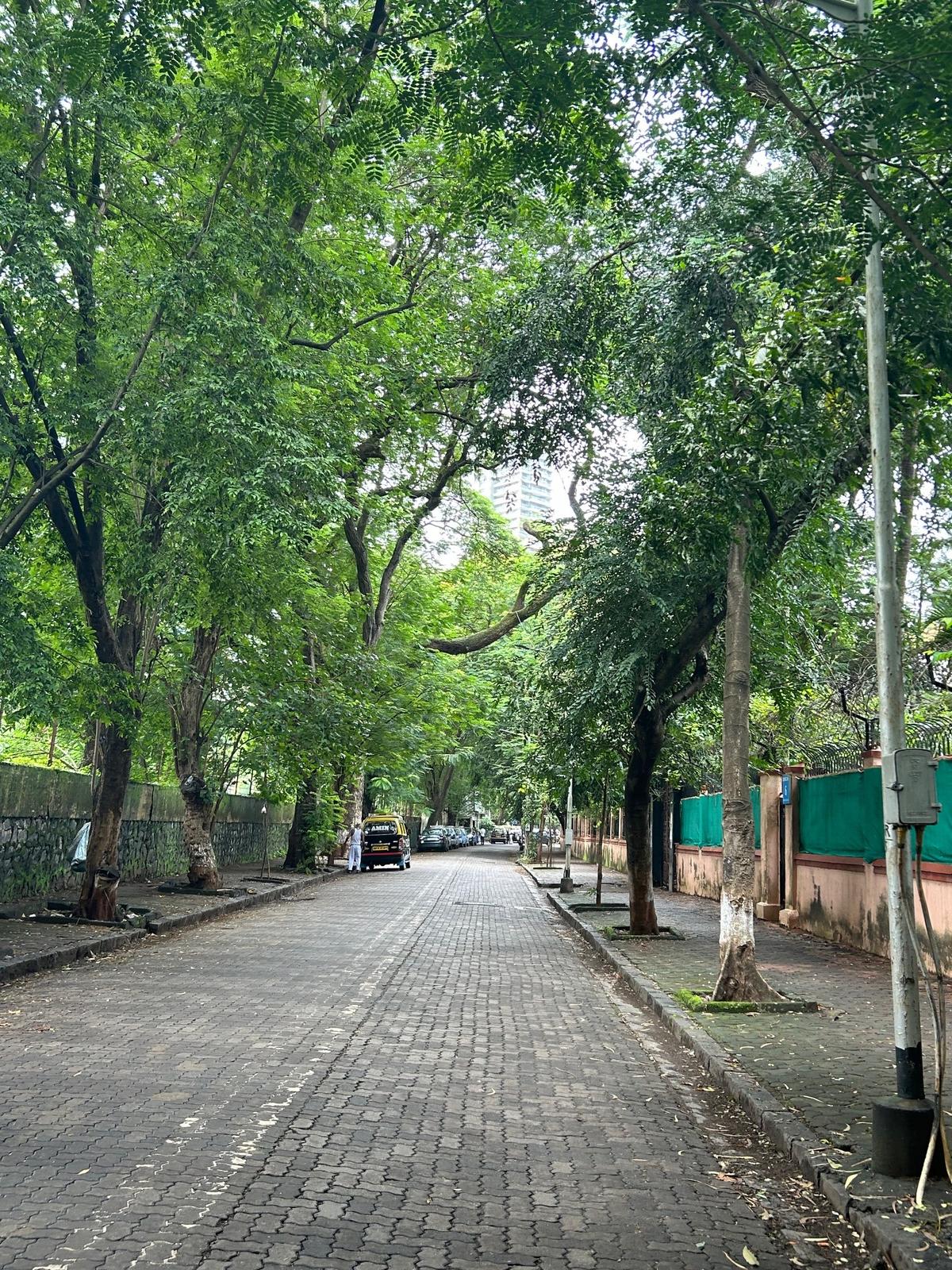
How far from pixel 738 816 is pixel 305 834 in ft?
78.9

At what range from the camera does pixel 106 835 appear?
16.3 meters

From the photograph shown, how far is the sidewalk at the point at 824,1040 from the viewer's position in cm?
527

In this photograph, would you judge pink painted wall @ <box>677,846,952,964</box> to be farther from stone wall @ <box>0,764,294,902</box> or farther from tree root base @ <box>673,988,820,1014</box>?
stone wall @ <box>0,764,294,902</box>

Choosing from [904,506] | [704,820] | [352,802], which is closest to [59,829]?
[704,820]

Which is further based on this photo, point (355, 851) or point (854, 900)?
point (355, 851)

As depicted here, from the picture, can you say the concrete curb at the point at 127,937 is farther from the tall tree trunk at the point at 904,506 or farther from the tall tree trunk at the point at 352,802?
the tall tree trunk at the point at 352,802

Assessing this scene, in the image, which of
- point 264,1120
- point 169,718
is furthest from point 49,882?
point 264,1120

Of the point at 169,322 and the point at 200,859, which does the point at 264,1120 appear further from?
the point at 200,859

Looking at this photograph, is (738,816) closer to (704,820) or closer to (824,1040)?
(824,1040)

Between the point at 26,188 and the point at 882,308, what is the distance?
9606mm

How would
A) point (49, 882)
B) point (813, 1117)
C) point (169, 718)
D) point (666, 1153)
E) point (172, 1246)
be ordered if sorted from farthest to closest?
point (169, 718)
point (49, 882)
point (813, 1117)
point (666, 1153)
point (172, 1246)

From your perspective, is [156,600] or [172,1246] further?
[156,600]

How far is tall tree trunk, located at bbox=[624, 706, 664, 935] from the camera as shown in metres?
16.6

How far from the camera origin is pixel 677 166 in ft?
31.3
